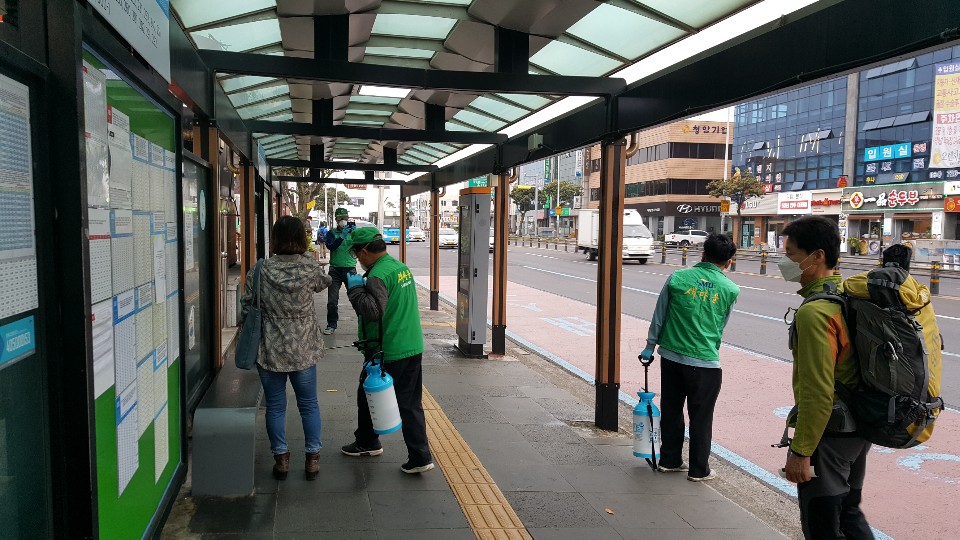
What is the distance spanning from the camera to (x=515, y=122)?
852 centimetres

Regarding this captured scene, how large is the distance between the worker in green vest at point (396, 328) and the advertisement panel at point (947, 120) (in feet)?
129

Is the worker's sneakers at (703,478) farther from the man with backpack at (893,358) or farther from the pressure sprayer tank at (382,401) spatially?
the man with backpack at (893,358)

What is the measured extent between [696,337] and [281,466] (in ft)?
9.43

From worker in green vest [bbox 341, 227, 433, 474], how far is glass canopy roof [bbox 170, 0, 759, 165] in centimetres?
181

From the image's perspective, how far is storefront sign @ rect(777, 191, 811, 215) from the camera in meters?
50.8

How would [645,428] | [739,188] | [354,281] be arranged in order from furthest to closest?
[739,188] → [645,428] → [354,281]

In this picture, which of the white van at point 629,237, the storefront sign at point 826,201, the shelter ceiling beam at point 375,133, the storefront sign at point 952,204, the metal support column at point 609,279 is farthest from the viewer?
the storefront sign at point 826,201

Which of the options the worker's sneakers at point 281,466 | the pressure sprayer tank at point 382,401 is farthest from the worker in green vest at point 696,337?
the worker's sneakers at point 281,466

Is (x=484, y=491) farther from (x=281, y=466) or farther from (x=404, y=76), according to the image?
(x=404, y=76)

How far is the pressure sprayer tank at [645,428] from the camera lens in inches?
203

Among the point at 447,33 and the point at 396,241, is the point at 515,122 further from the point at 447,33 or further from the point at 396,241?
the point at 396,241

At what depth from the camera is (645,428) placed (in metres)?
5.15

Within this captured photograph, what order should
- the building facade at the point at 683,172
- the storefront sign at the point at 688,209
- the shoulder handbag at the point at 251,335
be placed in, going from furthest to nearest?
the storefront sign at the point at 688,209 < the building facade at the point at 683,172 < the shoulder handbag at the point at 251,335

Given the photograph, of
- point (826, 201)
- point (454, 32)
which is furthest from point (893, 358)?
point (826, 201)
